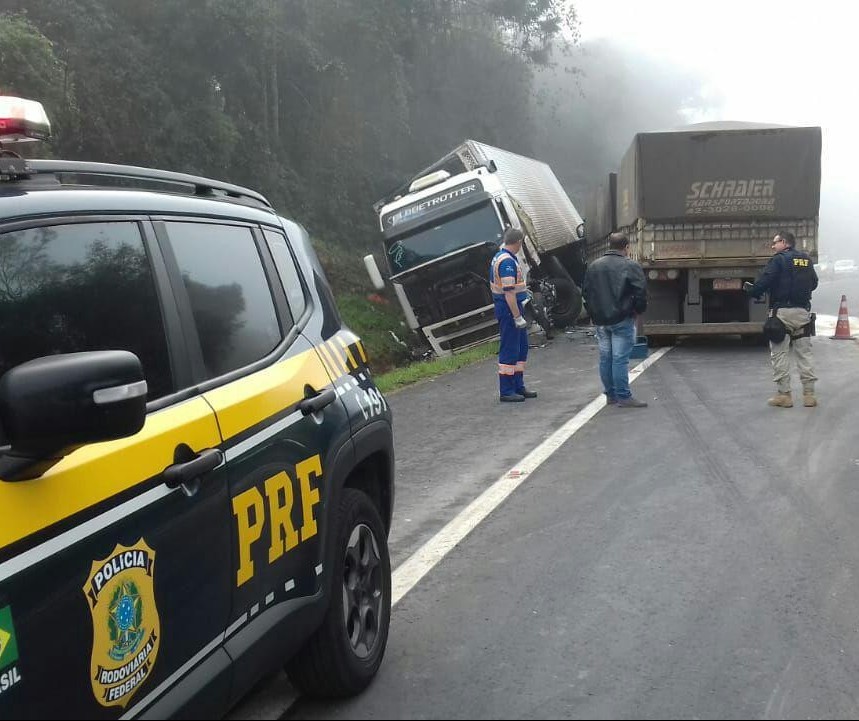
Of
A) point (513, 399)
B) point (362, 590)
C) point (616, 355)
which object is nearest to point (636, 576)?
point (362, 590)

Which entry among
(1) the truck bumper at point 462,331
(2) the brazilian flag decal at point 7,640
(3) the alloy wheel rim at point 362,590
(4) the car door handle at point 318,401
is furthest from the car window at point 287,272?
(1) the truck bumper at point 462,331

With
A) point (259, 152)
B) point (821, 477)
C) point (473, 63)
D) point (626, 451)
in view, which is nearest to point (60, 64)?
point (259, 152)

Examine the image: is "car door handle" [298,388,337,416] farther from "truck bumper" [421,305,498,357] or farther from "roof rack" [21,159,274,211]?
"truck bumper" [421,305,498,357]

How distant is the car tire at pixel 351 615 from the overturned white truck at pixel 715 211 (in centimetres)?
1161

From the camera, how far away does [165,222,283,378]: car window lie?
2869mm

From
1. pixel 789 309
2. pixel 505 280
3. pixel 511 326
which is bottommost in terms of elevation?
pixel 511 326

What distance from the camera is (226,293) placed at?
10.1 ft

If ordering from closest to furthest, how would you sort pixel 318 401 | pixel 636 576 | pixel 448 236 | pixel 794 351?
pixel 318 401
pixel 636 576
pixel 794 351
pixel 448 236

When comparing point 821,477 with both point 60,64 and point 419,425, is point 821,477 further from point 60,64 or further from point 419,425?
point 60,64

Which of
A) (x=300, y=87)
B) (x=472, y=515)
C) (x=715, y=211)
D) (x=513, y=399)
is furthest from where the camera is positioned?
(x=300, y=87)

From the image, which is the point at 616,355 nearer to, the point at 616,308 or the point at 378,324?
the point at 616,308

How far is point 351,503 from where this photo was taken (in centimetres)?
351

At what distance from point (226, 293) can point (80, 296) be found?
748 mm

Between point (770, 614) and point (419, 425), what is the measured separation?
5.43m
